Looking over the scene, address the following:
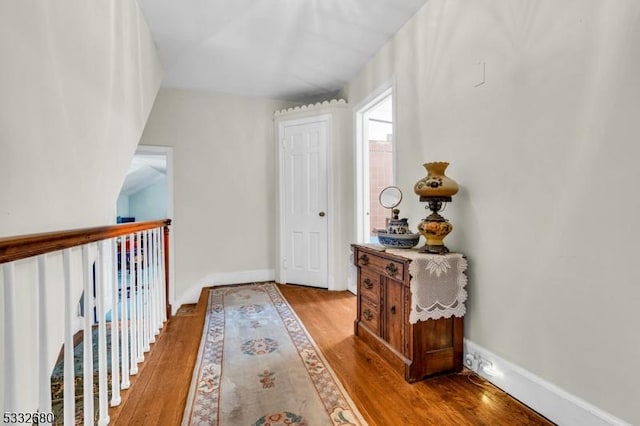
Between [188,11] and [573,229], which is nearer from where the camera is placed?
[573,229]

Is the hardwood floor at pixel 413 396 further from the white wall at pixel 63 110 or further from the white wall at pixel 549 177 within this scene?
the white wall at pixel 63 110

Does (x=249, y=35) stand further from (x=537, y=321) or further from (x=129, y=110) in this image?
(x=537, y=321)

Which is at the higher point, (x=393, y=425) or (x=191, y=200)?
(x=191, y=200)

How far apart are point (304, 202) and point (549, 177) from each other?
2615 millimetres

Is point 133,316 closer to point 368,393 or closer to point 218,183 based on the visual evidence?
point 368,393

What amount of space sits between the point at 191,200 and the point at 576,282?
3.70 meters

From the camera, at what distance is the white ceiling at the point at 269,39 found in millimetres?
2252

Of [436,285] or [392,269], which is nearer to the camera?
[436,285]

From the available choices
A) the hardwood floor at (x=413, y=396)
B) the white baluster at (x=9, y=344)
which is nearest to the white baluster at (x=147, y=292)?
the hardwood floor at (x=413, y=396)

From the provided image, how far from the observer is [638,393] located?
1125 mm

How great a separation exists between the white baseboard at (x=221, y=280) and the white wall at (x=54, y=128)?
6.89 ft

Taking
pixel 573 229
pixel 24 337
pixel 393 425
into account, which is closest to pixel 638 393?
pixel 573 229

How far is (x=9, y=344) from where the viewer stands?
76cm

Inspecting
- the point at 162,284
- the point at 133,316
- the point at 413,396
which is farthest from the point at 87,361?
the point at 413,396
